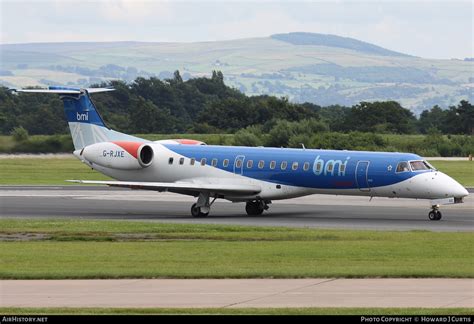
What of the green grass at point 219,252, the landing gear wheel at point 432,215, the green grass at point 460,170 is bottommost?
the green grass at point 460,170

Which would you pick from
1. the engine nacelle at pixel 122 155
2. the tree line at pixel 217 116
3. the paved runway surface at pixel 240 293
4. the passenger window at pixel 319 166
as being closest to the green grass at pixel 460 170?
the tree line at pixel 217 116

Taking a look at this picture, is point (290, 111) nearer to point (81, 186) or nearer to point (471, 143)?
point (471, 143)

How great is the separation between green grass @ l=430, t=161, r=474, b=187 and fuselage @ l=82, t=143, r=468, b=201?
68.9 feet

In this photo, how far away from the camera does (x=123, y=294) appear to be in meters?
17.5

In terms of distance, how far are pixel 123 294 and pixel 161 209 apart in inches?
948

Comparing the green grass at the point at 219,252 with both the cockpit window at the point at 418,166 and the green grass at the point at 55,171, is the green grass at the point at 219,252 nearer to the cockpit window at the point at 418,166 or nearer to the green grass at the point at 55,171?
the cockpit window at the point at 418,166

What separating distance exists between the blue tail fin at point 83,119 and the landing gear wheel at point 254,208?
6.76m

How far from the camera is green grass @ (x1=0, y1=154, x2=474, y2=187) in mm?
60344

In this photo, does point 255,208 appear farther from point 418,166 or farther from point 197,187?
point 418,166

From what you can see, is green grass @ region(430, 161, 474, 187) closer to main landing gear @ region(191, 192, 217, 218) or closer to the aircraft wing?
the aircraft wing

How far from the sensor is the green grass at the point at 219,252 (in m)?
20.2

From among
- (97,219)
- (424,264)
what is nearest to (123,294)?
(424,264)

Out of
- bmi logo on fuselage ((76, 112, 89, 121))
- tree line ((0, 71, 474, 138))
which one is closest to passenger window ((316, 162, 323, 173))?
bmi logo on fuselage ((76, 112, 89, 121))

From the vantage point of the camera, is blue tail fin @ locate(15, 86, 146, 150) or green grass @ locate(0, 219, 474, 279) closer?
green grass @ locate(0, 219, 474, 279)
